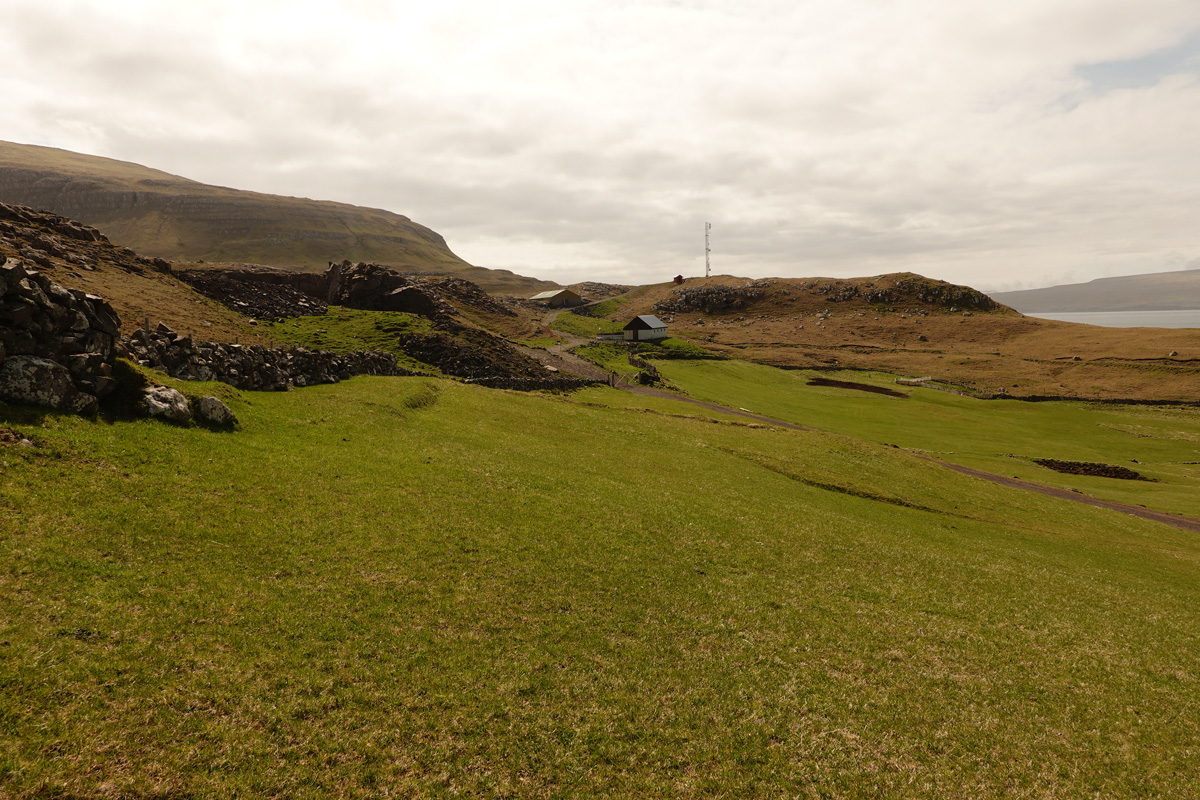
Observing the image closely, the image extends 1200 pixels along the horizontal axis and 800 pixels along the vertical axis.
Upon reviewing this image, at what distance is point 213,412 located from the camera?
24156mm

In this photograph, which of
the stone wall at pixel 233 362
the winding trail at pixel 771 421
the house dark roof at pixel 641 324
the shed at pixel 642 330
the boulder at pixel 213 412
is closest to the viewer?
the boulder at pixel 213 412

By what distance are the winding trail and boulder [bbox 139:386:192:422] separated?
203ft

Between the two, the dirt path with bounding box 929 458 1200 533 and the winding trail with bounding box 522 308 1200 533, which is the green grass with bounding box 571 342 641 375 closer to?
the winding trail with bounding box 522 308 1200 533

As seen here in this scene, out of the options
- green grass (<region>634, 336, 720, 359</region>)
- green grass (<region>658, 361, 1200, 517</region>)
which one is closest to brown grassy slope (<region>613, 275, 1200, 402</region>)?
green grass (<region>634, 336, 720, 359</region>)

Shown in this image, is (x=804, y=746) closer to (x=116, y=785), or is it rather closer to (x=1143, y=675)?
(x=116, y=785)

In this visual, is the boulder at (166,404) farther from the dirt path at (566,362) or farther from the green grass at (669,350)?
the green grass at (669,350)

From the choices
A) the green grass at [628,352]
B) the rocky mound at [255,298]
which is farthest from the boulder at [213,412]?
the green grass at [628,352]

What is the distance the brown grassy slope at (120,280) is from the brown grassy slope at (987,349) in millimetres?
118968

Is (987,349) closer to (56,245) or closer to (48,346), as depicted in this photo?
(48,346)

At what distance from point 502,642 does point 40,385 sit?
2011cm

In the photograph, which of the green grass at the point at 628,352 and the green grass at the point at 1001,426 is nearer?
the green grass at the point at 1001,426

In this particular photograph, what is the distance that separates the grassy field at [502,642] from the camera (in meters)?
10.5

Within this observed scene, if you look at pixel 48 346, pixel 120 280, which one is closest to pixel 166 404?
pixel 48 346

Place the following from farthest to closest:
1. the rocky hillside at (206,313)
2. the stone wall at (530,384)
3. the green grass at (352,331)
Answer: the green grass at (352,331), the stone wall at (530,384), the rocky hillside at (206,313)
